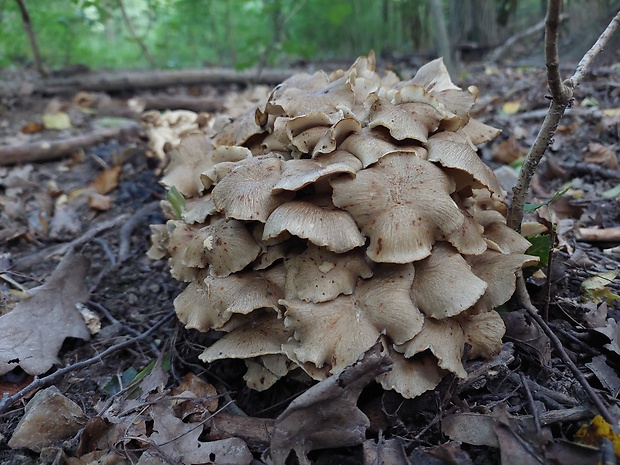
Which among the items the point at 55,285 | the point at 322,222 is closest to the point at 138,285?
the point at 55,285

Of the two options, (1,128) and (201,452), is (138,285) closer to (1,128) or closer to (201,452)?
(201,452)

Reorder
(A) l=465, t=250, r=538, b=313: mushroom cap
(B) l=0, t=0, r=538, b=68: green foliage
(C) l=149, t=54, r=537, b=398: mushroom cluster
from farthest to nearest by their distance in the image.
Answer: (B) l=0, t=0, r=538, b=68: green foliage → (A) l=465, t=250, r=538, b=313: mushroom cap → (C) l=149, t=54, r=537, b=398: mushroom cluster

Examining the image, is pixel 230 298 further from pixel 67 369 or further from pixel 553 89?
pixel 553 89

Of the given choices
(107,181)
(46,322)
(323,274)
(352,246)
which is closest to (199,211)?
(323,274)

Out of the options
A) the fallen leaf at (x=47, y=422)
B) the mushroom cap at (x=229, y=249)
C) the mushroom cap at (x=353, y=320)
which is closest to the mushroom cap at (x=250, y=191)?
the mushroom cap at (x=229, y=249)

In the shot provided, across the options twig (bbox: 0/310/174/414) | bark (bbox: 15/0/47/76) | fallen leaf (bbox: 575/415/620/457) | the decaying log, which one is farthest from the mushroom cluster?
bark (bbox: 15/0/47/76)

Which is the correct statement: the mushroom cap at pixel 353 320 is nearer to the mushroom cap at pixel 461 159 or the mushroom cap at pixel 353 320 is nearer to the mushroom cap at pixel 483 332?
the mushroom cap at pixel 483 332

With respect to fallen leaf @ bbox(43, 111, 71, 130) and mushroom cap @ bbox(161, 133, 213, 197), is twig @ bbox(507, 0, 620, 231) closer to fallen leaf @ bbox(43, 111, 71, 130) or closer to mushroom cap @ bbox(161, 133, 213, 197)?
mushroom cap @ bbox(161, 133, 213, 197)
